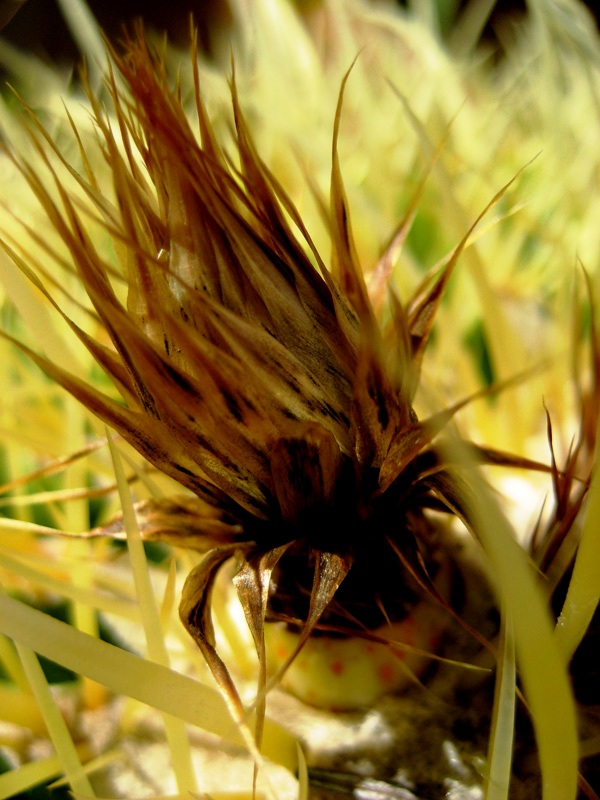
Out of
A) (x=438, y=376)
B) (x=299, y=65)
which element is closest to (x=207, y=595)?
(x=438, y=376)

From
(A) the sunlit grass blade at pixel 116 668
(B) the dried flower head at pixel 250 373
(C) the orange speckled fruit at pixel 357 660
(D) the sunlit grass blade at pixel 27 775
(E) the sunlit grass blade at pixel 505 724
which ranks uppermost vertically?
(B) the dried flower head at pixel 250 373

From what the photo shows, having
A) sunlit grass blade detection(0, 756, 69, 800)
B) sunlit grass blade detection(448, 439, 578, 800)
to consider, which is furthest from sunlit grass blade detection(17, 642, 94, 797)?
sunlit grass blade detection(448, 439, 578, 800)

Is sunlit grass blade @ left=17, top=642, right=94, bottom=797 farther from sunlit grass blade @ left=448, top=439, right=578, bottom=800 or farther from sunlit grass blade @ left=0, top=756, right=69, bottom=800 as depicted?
sunlit grass blade @ left=448, top=439, right=578, bottom=800

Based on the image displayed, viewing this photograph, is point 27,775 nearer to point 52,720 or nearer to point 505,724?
point 52,720

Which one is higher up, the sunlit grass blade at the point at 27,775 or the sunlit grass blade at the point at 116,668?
the sunlit grass blade at the point at 116,668

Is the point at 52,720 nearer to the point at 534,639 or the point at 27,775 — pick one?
the point at 27,775

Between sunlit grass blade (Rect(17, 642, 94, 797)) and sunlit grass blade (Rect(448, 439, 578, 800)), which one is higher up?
sunlit grass blade (Rect(448, 439, 578, 800))

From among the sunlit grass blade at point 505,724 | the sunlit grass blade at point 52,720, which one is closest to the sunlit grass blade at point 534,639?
the sunlit grass blade at point 505,724

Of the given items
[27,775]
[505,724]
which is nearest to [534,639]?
[505,724]

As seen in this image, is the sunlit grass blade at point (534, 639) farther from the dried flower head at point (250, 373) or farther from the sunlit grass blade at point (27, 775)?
the sunlit grass blade at point (27, 775)

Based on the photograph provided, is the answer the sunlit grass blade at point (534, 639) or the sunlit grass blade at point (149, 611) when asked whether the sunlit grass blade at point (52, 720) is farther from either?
the sunlit grass blade at point (534, 639)

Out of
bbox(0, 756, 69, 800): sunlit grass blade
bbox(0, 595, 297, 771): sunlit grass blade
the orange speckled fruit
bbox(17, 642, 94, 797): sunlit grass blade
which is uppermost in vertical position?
the orange speckled fruit
